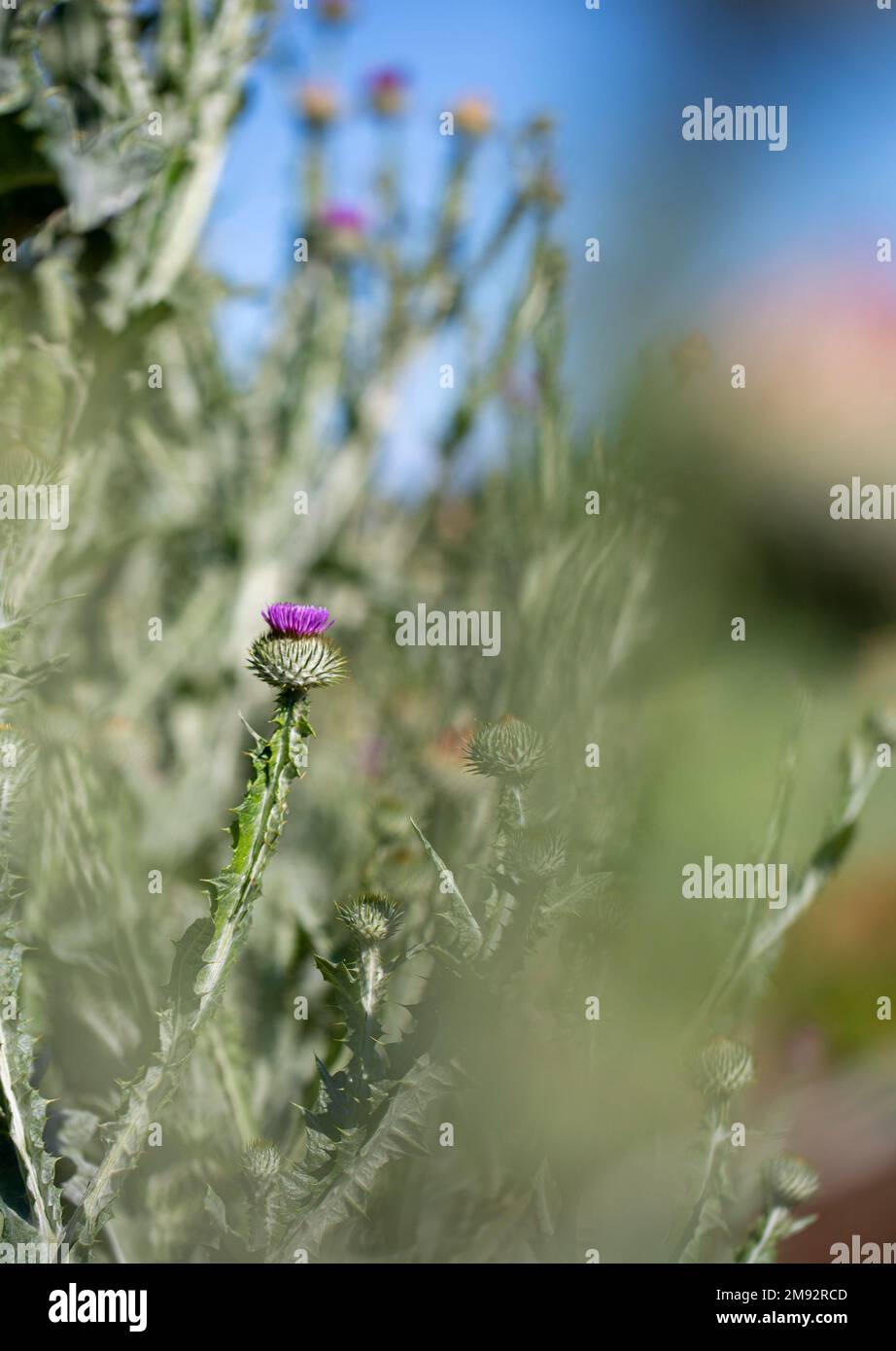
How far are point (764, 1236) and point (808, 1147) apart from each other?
1.09 metres

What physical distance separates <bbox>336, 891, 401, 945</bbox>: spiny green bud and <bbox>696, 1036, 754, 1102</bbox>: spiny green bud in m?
0.45

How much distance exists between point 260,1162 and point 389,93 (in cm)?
239

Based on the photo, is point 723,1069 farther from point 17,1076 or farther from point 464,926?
point 17,1076

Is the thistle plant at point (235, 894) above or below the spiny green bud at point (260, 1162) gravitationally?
above

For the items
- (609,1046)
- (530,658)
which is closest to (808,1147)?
(609,1046)

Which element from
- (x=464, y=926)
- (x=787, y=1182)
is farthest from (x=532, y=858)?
(x=787, y=1182)

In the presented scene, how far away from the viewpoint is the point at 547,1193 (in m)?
1.43

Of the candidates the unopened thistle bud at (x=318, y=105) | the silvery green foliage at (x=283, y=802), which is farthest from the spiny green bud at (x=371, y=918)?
the unopened thistle bud at (x=318, y=105)

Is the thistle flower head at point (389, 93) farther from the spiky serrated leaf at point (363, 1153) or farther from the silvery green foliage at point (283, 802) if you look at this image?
the spiky serrated leaf at point (363, 1153)

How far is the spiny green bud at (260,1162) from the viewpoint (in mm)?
1215

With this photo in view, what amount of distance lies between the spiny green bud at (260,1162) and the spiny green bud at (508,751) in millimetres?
493

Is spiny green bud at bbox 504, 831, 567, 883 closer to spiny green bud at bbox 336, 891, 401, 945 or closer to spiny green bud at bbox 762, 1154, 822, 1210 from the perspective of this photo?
spiny green bud at bbox 336, 891, 401, 945

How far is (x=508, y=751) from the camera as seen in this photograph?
1.18 m
